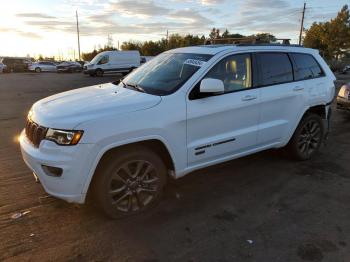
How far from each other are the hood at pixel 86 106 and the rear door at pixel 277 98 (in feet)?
5.58

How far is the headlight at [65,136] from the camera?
3.44 m

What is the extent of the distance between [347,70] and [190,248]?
38.2 metres

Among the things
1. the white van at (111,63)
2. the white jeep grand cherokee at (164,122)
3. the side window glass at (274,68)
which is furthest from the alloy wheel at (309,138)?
the white van at (111,63)

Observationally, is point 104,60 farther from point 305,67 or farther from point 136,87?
point 136,87

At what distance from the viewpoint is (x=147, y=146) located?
405 cm

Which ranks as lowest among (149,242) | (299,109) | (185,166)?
(149,242)

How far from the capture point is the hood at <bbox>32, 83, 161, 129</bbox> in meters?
3.57

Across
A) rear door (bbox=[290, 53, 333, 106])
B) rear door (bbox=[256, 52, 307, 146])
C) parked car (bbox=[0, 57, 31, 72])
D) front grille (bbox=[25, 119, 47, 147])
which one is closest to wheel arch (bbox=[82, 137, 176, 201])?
front grille (bbox=[25, 119, 47, 147])

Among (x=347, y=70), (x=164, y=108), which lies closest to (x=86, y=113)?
(x=164, y=108)

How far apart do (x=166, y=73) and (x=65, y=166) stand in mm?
1847

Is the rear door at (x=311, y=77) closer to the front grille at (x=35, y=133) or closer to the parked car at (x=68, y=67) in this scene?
the front grille at (x=35, y=133)

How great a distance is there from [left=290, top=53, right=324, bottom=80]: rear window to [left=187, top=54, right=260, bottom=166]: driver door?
1.02 meters

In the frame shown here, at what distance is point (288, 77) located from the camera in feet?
17.4

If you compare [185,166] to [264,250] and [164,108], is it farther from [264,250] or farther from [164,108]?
[264,250]
